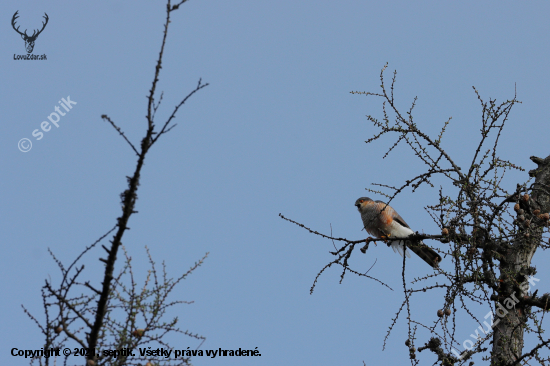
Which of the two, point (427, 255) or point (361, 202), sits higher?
point (361, 202)

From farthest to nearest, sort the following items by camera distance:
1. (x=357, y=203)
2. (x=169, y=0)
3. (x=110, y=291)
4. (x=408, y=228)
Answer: (x=357, y=203) → (x=408, y=228) → (x=110, y=291) → (x=169, y=0)

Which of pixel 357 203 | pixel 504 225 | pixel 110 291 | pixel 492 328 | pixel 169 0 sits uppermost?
pixel 357 203

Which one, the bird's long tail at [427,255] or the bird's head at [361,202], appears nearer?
the bird's long tail at [427,255]

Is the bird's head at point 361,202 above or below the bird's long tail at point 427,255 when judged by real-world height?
above

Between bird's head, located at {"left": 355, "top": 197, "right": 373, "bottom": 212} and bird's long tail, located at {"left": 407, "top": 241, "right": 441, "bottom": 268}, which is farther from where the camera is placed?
bird's head, located at {"left": 355, "top": 197, "right": 373, "bottom": 212}

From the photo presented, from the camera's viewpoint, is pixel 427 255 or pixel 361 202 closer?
pixel 427 255

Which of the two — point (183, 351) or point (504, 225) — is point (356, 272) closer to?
point (504, 225)

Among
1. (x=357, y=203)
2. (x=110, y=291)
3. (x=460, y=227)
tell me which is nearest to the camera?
(x=110, y=291)

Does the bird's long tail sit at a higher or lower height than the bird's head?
lower

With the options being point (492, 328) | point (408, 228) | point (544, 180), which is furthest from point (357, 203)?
point (492, 328)

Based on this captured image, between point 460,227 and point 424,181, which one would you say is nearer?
point 460,227

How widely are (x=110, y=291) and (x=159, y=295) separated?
1.61 feet

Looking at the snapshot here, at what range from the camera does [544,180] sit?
441cm

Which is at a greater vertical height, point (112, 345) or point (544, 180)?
point (544, 180)
